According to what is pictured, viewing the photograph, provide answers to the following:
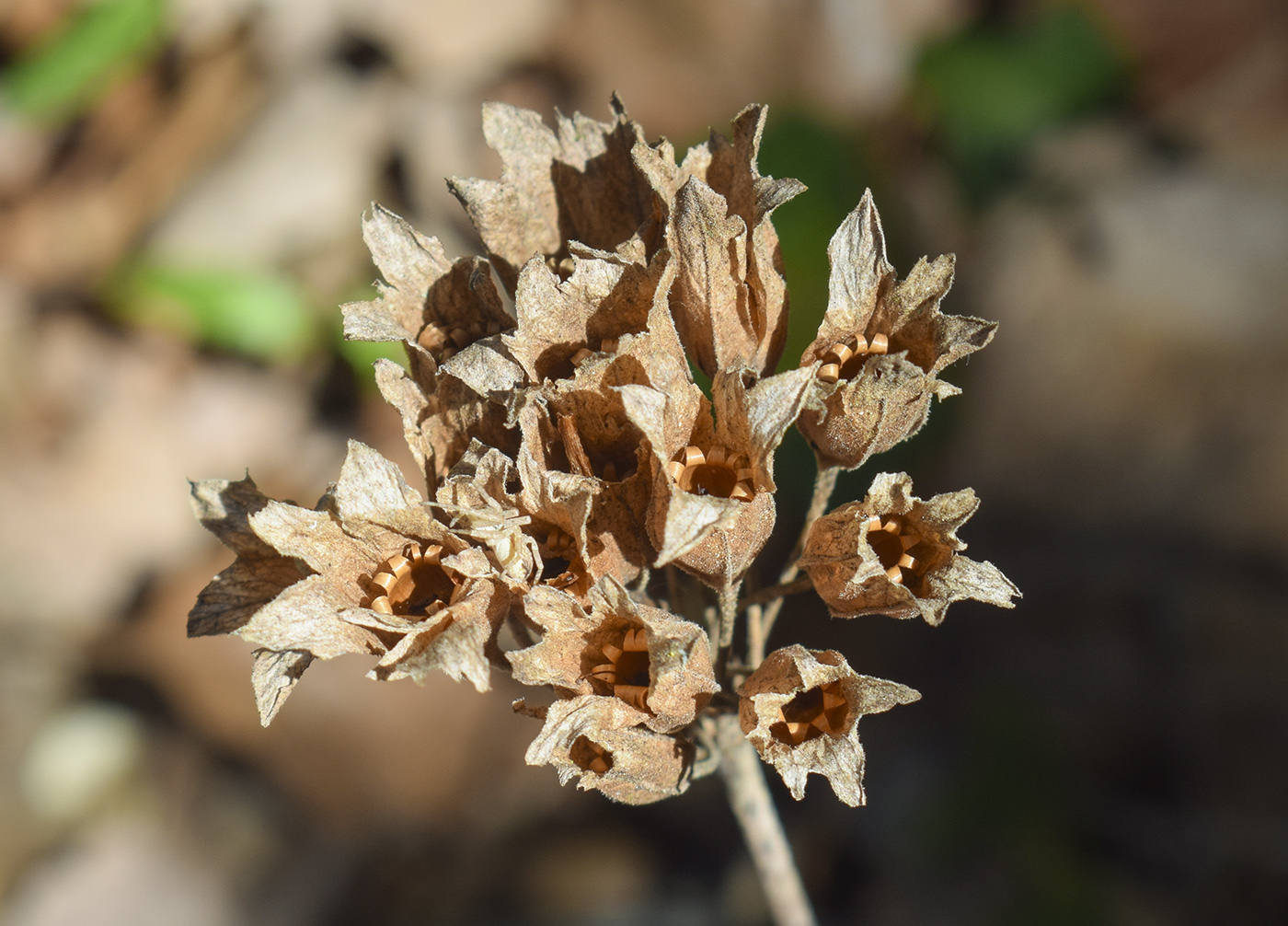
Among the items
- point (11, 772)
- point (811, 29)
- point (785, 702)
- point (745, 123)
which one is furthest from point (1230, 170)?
point (11, 772)

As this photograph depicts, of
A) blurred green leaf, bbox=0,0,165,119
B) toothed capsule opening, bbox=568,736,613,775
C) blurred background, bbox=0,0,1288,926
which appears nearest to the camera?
toothed capsule opening, bbox=568,736,613,775

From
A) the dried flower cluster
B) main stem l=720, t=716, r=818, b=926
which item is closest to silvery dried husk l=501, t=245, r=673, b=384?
the dried flower cluster

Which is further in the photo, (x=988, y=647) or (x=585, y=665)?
(x=988, y=647)

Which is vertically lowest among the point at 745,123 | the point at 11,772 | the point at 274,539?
the point at 11,772

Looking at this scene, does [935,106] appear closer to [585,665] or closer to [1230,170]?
[1230,170]

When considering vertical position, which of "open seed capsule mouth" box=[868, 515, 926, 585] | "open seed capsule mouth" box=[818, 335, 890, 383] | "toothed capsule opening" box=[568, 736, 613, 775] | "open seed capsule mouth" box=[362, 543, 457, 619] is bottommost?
"toothed capsule opening" box=[568, 736, 613, 775]

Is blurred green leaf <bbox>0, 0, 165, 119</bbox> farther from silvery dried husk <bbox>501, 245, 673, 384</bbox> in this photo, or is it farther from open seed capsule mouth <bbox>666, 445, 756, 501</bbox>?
open seed capsule mouth <bbox>666, 445, 756, 501</bbox>

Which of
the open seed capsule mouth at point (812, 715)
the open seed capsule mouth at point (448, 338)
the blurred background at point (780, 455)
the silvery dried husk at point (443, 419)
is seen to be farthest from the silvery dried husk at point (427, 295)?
the blurred background at point (780, 455)

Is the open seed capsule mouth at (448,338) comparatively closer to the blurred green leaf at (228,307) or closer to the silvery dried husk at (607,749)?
the silvery dried husk at (607,749)
